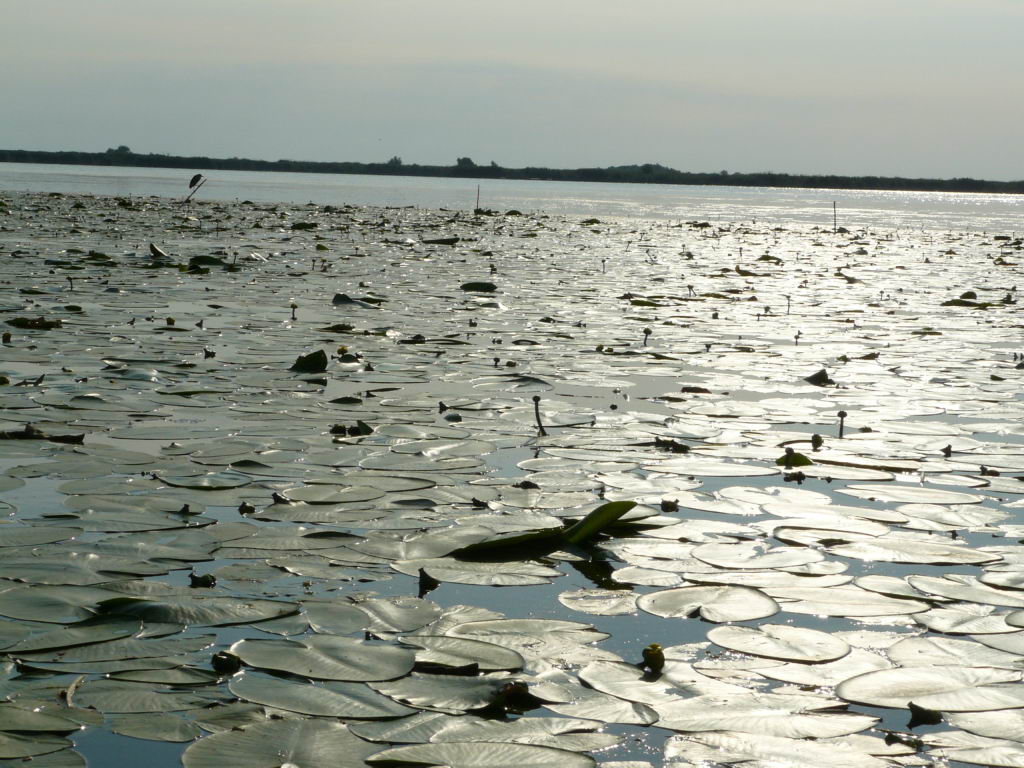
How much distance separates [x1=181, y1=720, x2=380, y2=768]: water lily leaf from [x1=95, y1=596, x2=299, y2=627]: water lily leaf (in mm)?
438

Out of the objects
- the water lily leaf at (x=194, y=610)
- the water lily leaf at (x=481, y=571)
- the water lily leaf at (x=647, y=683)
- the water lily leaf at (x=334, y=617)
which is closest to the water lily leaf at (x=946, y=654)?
the water lily leaf at (x=647, y=683)

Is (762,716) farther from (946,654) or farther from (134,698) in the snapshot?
(134,698)

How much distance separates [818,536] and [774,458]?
2.75 feet

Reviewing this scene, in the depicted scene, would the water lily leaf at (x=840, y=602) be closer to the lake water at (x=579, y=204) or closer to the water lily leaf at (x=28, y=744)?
the water lily leaf at (x=28, y=744)

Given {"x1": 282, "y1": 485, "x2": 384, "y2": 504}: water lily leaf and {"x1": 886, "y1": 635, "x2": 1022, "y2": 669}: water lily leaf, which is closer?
{"x1": 886, "y1": 635, "x2": 1022, "y2": 669}: water lily leaf

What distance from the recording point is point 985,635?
6.95 ft

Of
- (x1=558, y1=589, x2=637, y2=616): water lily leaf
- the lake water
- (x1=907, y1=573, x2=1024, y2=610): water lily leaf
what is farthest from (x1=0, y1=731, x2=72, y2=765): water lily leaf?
the lake water

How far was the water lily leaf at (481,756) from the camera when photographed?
1543 millimetres

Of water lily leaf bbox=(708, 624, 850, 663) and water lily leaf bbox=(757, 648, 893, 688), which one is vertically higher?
water lily leaf bbox=(708, 624, 850, 663)

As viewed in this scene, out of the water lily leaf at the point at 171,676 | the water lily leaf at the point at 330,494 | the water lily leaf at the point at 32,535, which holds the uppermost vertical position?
the water lily leaf at the point at 330,494

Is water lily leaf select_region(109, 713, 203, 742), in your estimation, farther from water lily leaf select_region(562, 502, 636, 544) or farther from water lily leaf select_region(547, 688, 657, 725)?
water lily leaf select_region(562, 502, 636, 544)

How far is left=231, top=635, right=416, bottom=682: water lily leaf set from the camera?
6.03 ft

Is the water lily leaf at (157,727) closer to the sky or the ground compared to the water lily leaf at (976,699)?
closer to the ground

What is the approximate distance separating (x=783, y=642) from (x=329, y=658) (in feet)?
2.82
